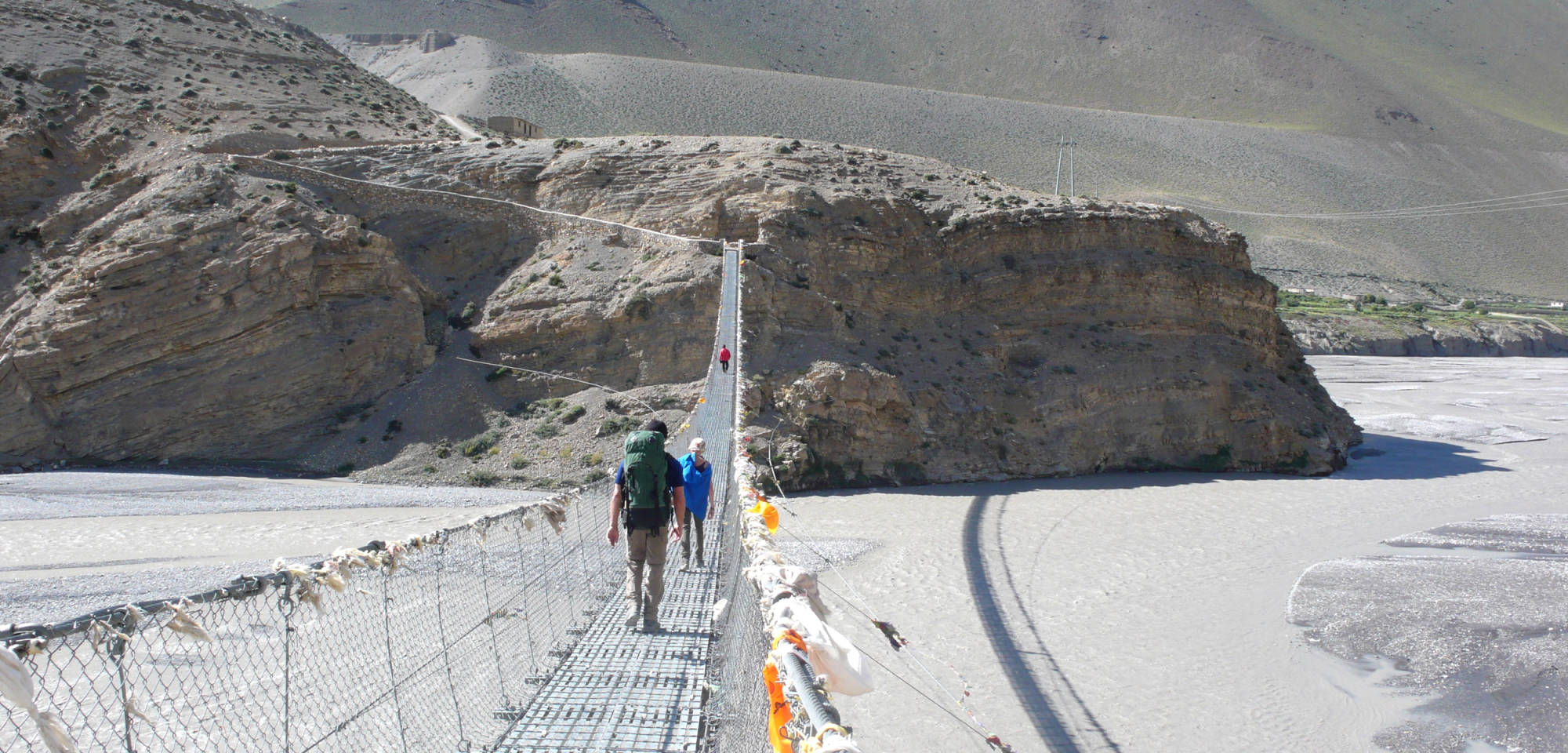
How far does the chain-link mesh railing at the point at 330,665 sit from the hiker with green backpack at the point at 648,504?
58 centimetres

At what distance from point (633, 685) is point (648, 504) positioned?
1006 mm

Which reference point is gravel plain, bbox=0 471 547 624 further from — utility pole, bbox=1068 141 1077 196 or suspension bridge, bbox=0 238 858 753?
utility pole, bbox=1068 141 1077 196

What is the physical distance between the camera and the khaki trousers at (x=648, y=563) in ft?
17.9

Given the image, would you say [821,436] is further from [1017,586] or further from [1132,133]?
[1132,133]

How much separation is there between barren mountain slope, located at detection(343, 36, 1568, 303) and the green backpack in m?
59.3

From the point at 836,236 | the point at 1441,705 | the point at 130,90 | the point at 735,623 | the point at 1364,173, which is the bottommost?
the point at 1441,705

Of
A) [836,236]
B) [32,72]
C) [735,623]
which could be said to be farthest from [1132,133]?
[735,623]

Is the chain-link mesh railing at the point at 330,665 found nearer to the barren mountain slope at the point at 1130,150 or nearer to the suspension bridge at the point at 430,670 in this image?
the suspension bridge at the point at 430,670

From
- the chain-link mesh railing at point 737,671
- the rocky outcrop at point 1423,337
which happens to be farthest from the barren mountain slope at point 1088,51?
the chain-link mesh railing at point 737,671

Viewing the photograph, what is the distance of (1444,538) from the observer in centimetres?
1331

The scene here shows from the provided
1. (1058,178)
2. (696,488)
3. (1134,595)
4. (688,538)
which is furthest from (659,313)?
(1058,178)

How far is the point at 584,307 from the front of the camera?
698 inches

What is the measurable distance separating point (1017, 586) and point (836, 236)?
9836 mm

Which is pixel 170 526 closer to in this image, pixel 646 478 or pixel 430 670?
pixel 430 670
